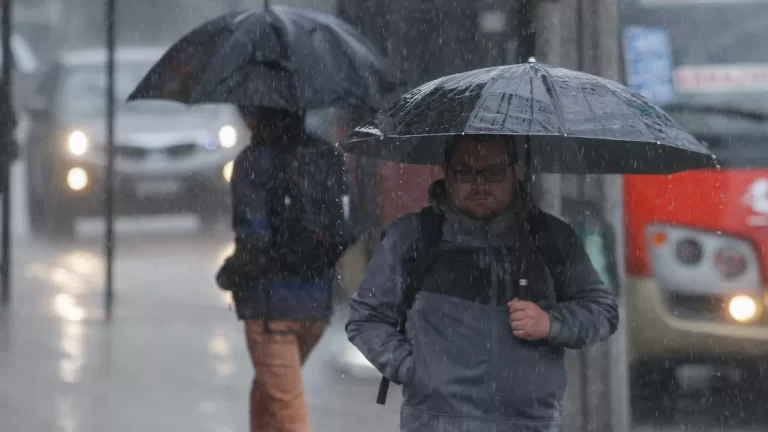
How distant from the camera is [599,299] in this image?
379 cm

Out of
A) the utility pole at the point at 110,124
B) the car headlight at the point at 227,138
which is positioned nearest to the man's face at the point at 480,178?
the utility pole at the point at 110,124

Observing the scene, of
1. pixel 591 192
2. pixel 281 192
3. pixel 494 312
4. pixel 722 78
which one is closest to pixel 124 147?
pixel 722 78

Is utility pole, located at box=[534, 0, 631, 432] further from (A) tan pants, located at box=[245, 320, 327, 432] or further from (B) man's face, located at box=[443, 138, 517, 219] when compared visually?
(B) man's face, located at box=[443, 138, 517, 219]

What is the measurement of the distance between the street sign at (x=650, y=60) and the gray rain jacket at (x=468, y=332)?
385 cm

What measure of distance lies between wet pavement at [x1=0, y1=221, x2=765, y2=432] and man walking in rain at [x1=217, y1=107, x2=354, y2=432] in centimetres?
175

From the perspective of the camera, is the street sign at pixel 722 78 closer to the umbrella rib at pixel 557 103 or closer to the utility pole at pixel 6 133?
the umbrella rib at pixel 557 103

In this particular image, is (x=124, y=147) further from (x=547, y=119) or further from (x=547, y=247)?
(x=547, y=119)

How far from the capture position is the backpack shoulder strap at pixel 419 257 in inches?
146

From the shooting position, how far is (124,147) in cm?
1546

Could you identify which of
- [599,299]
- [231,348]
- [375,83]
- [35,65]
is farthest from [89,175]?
[599,299]

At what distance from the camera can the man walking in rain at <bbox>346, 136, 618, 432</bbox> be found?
3639 millimetres

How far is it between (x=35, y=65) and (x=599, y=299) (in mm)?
15210

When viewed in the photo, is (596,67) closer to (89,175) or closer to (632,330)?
(632,330)

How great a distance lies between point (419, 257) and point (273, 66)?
203 centimetres
